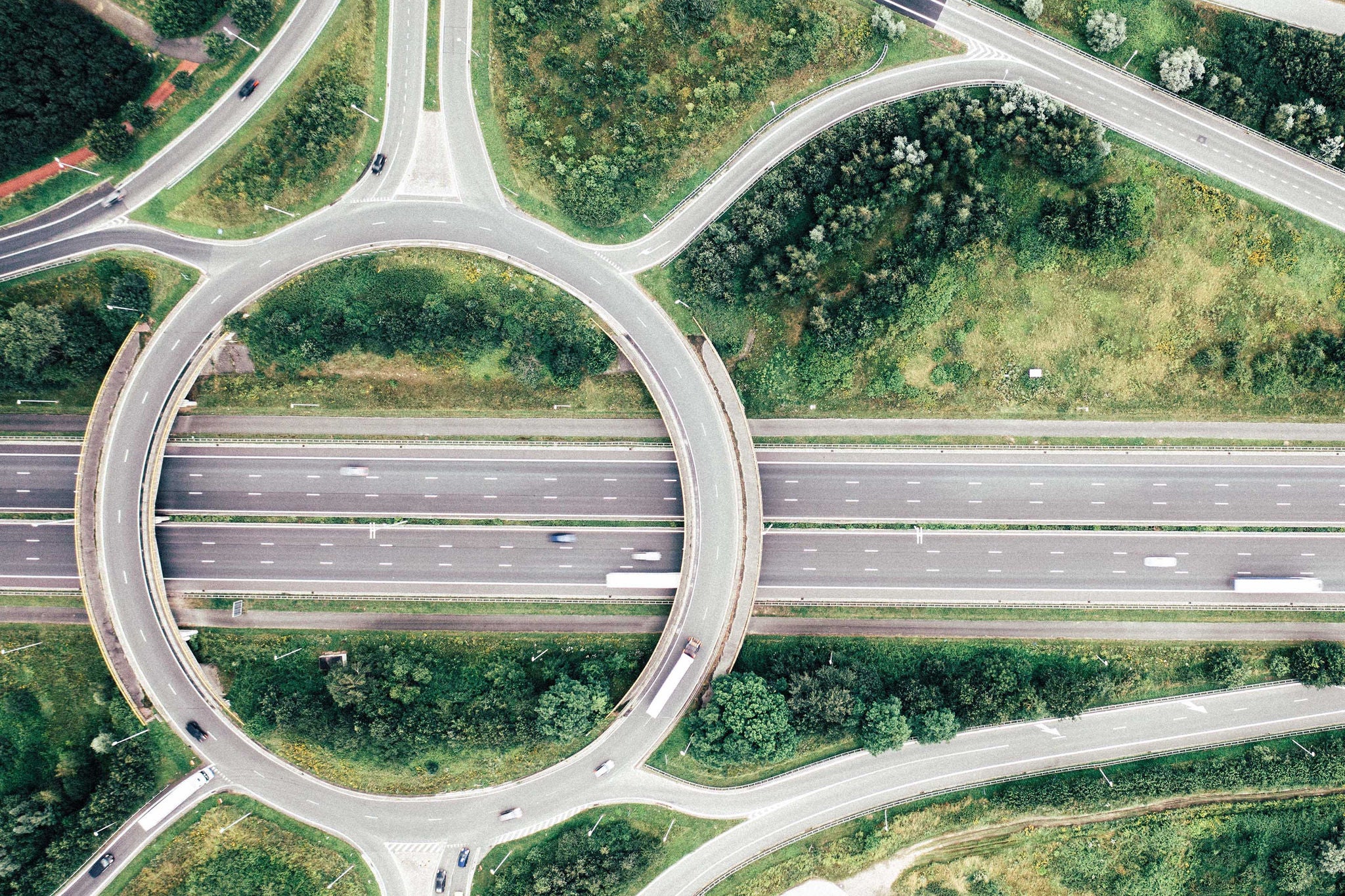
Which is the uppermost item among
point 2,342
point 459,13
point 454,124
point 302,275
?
point 459,13

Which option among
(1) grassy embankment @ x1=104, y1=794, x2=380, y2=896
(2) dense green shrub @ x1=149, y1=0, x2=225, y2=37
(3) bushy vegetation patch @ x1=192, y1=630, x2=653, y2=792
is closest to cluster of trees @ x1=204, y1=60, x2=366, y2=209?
(2) dense green shrub @ x1=149, y1=0, x2=225, y2=37

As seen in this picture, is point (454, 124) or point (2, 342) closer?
point (2, 342)

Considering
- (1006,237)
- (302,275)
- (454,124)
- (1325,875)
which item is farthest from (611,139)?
(1325,875)

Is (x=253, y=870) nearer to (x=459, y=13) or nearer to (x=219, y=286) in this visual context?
(x=219, y=286)

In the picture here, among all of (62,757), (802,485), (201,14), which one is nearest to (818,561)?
(802,485)

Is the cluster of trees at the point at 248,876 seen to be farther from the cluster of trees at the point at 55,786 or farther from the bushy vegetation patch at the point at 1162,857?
the bushy vegetation patch at the point at 1162,857

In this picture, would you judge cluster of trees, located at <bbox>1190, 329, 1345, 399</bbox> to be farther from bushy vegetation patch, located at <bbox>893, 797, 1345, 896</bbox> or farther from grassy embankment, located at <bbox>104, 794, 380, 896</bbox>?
grassy embankment, located at <bbox>104, 794, 380, 896</bbox>
